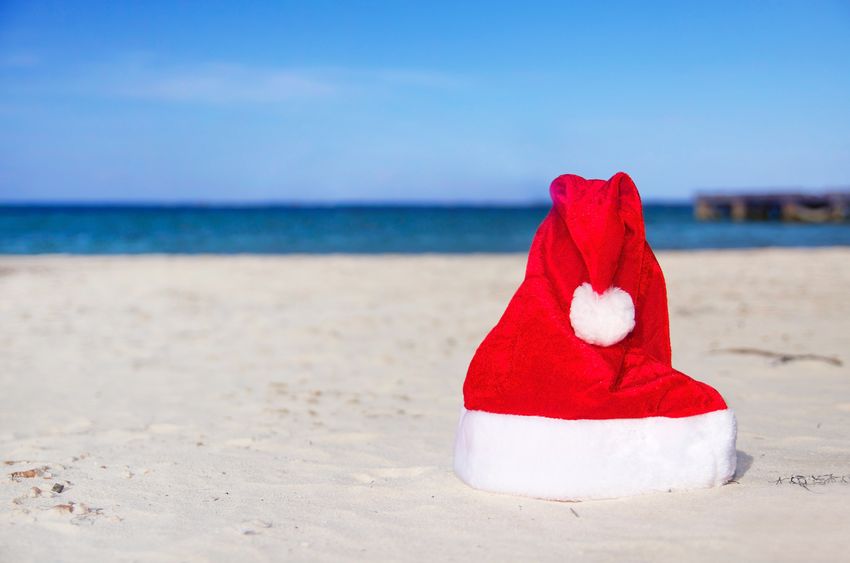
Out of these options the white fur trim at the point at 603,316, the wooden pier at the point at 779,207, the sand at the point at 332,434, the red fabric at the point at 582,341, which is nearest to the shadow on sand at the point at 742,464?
the sand at the point at 332,434

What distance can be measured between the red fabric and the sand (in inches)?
14.0

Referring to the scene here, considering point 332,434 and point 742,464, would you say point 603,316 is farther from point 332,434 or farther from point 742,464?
point 332,434

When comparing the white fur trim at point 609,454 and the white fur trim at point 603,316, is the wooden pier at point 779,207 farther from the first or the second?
A: the white fur trim at point 603,316

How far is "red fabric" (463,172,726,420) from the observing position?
2.76m

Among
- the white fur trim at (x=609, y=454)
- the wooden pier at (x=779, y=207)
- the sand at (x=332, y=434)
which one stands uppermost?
the wooden pier at (x=779, y=207)

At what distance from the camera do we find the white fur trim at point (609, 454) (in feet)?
9.00

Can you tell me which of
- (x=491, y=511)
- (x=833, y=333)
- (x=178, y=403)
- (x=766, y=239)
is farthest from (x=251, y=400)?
(x=766, y=239)

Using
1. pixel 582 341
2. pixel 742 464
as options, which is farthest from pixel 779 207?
pixel 582 341

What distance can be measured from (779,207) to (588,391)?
4138 centimetres

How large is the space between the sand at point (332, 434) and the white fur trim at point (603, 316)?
23.4 inches

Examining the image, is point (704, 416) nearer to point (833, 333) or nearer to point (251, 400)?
point (251, 400)

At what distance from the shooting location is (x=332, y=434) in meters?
4.05

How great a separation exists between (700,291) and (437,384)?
17.9 feet

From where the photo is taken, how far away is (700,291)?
960 centimetres
